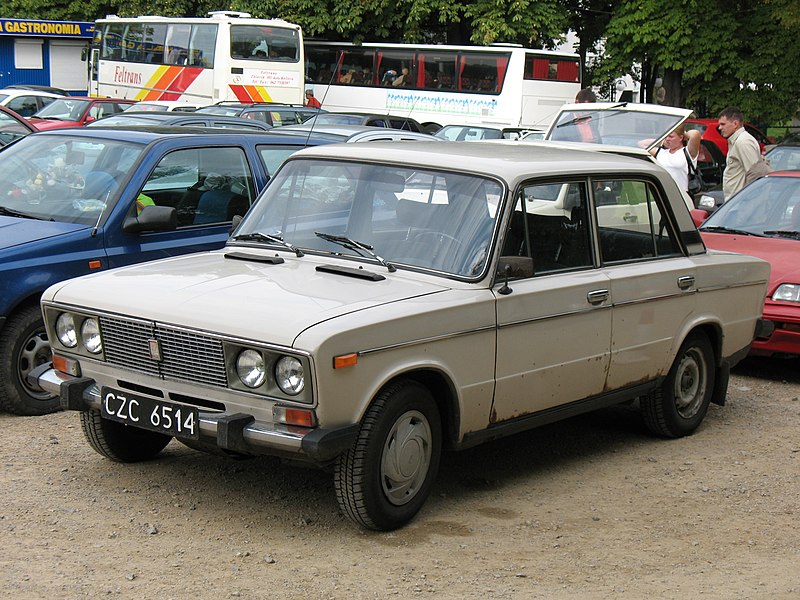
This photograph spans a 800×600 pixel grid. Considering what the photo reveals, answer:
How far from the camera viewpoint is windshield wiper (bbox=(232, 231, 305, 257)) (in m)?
6.17

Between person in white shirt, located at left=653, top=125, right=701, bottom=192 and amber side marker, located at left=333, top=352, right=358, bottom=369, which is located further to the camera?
person in white shirt, located at left=653, top=125, right=701, bottom=192

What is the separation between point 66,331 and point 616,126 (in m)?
8.30

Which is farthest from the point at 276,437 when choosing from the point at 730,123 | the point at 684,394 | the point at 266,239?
the point at 730,123

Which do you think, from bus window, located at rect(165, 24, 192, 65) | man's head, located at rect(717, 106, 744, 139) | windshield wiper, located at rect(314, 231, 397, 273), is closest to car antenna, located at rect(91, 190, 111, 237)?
windshield wiper, located at rect(314, 231, 397, 273)

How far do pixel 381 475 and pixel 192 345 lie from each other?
1.03 meters

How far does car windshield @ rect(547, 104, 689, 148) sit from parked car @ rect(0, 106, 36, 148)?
796cm

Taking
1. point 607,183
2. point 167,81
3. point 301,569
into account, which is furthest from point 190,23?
point 301,569

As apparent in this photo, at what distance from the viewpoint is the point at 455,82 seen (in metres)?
32.0

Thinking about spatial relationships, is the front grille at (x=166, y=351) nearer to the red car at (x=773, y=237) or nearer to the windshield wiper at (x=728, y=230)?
the red car at (x=773, y=237)

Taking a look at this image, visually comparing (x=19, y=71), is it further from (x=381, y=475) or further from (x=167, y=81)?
(x=381, y=475)

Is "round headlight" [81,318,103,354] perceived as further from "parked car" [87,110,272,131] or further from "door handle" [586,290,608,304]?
"parked car" [87,110,272,131]

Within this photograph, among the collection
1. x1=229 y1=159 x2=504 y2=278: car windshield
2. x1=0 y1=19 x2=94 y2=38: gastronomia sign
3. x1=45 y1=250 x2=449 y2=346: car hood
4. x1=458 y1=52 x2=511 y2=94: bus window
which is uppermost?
x1=0 y1=19 x2=94 y2=38: gastronomia sign

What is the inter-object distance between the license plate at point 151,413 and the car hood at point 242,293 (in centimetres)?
38

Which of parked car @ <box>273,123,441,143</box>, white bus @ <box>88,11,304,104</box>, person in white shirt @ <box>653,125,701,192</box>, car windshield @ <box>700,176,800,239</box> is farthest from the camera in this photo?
white bus @ <box>88,11,304,104</box>
